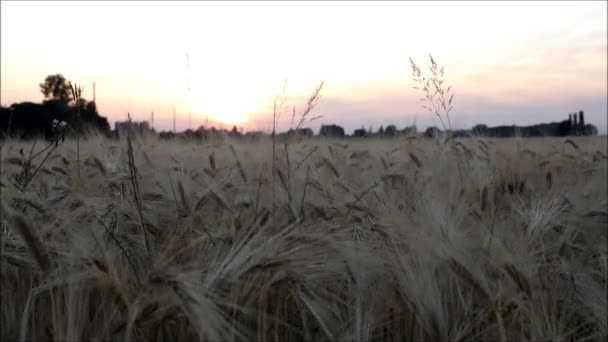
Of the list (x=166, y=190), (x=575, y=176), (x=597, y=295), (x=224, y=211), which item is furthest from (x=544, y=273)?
(x=575, y=176)

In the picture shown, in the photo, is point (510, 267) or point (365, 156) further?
point (365, 156)

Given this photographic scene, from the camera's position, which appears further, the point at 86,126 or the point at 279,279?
the point at 86,126

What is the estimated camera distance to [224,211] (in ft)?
6.03

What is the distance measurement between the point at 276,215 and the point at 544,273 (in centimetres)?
77

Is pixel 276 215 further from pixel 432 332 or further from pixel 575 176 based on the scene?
pixel 575 176

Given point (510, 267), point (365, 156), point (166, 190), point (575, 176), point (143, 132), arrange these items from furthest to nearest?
point (143, 132), point (365, 156), point (575, 176), point (166, 190), point (510, 267)

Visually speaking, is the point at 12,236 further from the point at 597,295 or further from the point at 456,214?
the point at 597,295

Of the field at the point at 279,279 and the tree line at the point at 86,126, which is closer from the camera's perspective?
the field at the point at 279,279

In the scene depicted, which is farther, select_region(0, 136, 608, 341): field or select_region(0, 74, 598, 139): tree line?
select_region(0, 74, 598, 139): tree line

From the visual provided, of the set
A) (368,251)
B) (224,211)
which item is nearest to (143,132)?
(224,211)

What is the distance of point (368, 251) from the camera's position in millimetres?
1346

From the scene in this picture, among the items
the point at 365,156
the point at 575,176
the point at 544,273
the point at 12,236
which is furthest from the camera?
the point at 365,156

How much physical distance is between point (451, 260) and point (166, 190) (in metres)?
1.18

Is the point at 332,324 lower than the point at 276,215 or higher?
lower
